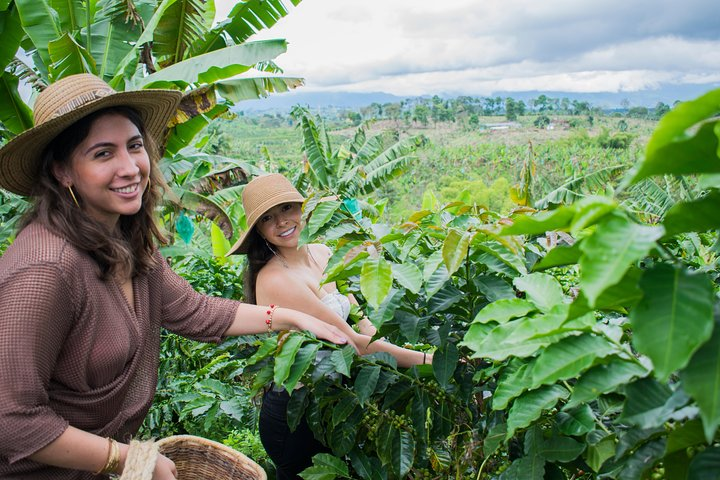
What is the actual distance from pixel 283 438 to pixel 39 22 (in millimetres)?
3301

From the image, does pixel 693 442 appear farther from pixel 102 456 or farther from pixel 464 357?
pixel 102 456

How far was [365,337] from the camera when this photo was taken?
169 centimetres

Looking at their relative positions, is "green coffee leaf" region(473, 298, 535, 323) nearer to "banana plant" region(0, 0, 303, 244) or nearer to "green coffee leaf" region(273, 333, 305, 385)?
"green coffee leaf" region(273, 333, 305, 385)

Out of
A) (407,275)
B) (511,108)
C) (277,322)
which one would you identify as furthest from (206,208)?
(511,108)

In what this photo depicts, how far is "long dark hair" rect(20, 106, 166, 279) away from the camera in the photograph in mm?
1378

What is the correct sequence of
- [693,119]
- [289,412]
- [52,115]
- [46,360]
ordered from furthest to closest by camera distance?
[289,412] < [52,115] < [46,360] < [693,119]

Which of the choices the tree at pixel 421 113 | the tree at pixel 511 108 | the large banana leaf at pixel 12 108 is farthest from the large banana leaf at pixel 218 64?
the tree at pixel 511 108

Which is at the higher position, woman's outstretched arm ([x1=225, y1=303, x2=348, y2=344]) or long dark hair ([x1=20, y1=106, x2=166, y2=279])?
long dark hair ([x1=20, y1=106, x2=166, y2=279])

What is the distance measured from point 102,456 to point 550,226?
109 centimetres

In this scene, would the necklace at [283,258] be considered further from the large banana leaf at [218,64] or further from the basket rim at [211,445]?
the large banana leaf at [218,64]

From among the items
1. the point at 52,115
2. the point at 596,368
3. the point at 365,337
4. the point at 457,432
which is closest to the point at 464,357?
the point at 457,432

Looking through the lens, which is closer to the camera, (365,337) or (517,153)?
(365,337)

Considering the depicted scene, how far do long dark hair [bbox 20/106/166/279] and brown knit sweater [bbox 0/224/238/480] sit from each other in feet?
0.08

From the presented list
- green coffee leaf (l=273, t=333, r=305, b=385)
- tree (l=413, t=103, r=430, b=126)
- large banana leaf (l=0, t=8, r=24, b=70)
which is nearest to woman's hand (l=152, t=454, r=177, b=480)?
green coffee leaf (l=273, t=333, r=305, b=385)
